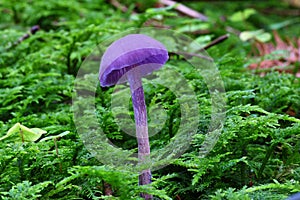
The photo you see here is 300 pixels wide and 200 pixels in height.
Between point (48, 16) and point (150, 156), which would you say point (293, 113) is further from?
point (48, 16)

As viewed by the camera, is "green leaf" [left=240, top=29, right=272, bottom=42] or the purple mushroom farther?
"green leaf" [left=240, top=29, right=272, bottom=42]

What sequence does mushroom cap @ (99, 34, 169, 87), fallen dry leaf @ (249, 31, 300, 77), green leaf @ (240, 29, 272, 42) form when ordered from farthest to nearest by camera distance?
green leaf @ (240, 29, 272, 42) → fallen dry leaf @ (249, 31, 300, 77) → mushroom cap @ (99, 34, 169, 87)

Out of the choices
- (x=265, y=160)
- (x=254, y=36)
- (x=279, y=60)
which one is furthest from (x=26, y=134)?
(x=254, y=36)

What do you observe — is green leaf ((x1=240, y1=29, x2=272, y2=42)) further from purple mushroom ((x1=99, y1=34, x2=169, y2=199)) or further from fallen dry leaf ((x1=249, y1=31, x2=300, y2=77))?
purple mushroom ((x1=99, y1=34, x2=169, y2=199))

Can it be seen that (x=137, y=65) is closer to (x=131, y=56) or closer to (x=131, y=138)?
(x=131, y=56)

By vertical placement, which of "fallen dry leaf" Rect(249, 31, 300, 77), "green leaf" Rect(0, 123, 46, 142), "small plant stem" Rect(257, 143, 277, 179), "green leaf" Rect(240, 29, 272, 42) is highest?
"green leaf" Rect(240, 29, 272, 42)

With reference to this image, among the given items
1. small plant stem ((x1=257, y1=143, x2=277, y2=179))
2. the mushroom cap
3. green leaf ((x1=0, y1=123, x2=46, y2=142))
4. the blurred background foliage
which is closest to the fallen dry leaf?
the blurred background foliage

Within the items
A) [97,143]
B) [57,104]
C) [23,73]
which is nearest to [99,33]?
[23,73]

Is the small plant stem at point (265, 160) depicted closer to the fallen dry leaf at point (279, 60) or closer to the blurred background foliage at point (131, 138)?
the blurred background foliage at point (131, 138)

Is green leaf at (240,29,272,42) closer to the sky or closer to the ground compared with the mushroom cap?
closer to the ground
